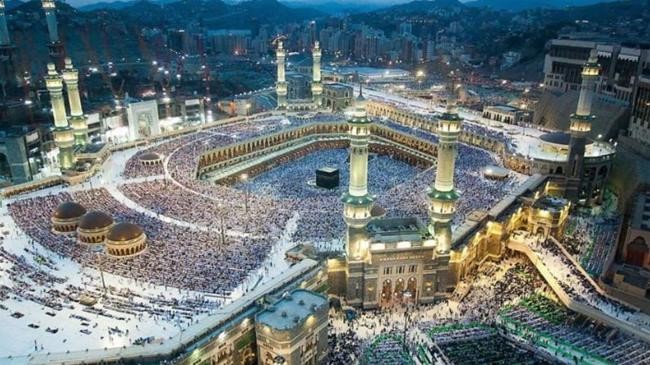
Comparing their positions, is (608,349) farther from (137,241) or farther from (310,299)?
(137,241)

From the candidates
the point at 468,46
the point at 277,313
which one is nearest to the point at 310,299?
the point at 277,313

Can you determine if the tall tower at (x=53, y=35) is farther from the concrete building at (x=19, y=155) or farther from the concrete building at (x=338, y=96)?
the concrete building at (x=338, y=96)

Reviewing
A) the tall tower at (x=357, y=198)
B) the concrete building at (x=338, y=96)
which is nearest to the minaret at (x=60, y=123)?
the tall tower at (x=357, y=198)

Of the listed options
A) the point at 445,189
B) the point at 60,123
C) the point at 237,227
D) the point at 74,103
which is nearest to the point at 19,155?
the point at 74,103

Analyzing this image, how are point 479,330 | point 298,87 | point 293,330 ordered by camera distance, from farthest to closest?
point 298,87 < point 479,330 < point 293,330

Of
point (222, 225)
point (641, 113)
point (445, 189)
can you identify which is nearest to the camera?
point (445, 189)

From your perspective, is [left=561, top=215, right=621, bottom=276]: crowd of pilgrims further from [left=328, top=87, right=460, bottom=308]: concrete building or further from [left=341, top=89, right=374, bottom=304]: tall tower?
[left=341, top=89, right=374, bottom=304]: tall tower

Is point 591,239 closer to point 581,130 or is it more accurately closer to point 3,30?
point 581,130
